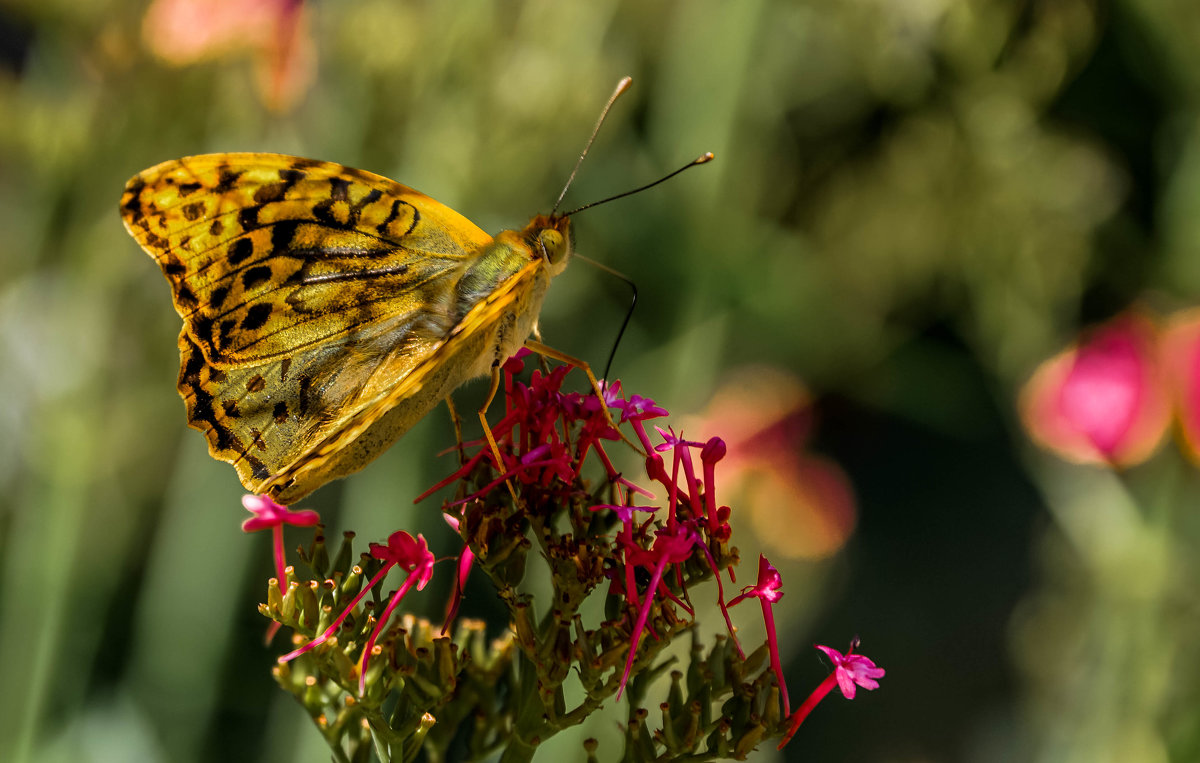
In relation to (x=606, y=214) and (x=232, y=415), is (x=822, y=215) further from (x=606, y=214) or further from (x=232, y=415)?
(x=232, y=415)

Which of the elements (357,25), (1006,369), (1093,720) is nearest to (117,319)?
(357,25)

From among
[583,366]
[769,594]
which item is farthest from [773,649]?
[583,366]

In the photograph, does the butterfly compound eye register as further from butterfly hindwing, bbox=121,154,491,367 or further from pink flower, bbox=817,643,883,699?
pink flower, bbox=817,643,883,699

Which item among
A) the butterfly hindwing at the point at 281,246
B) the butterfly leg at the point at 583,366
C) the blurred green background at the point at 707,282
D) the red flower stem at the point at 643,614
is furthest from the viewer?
the blurred green background at the point at 707,282

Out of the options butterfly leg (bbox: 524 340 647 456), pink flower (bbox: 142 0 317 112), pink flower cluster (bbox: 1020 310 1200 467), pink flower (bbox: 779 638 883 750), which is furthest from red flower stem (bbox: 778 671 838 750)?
pink flower (bbox: 142 0 317 112)

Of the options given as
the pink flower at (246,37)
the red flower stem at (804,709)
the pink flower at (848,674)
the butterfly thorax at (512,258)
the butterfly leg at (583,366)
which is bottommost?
the red flower stem at (804,709)

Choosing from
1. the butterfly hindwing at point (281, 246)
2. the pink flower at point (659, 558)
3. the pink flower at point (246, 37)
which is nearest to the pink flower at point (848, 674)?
the pink flower at point (659, 558)

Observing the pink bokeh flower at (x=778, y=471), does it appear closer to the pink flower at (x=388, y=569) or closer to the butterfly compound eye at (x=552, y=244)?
the butterfly compound eye at (x=552, y=244)
